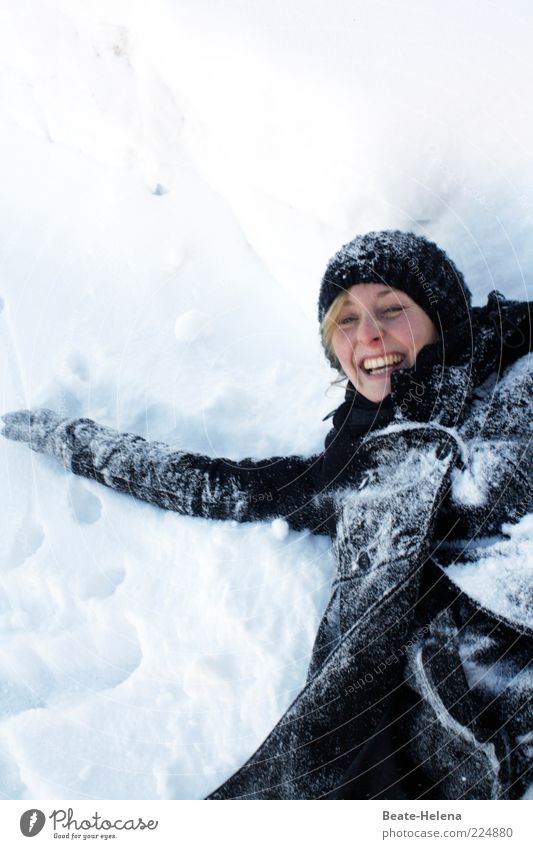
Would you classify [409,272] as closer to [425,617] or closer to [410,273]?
[410,273]

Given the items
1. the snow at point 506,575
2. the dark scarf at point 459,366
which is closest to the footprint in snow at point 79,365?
the dark scarf at point 459,366

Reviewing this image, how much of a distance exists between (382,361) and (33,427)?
0.37 meters

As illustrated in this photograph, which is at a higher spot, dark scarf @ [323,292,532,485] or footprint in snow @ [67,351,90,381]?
footprint in snow @ [67,351,90,381]

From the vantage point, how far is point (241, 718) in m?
0.60

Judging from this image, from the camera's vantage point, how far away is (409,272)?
1.99 ft

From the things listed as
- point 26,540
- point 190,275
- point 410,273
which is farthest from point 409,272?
point 26,540

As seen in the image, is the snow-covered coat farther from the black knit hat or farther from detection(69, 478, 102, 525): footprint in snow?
detection(69, 478, 102, 525): footprint in snow

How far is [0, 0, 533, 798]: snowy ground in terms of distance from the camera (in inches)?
24.5

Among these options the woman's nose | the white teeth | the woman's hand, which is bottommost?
the white teeth

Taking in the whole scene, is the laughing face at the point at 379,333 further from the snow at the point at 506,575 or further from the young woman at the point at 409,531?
the snow at the point at 506,575

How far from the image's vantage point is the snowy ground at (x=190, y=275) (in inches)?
24.5

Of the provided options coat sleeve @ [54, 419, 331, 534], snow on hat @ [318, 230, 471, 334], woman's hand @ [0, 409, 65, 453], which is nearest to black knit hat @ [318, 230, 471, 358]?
snow on hat @ [318, 230, 471, 334]
